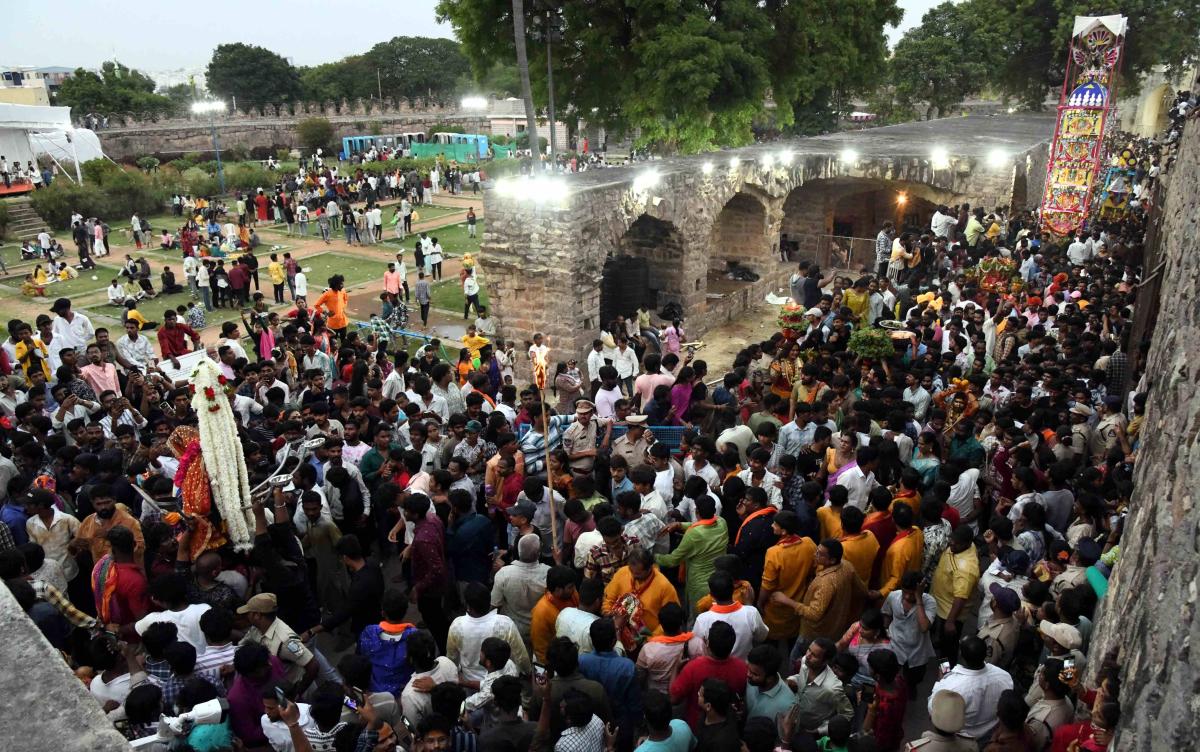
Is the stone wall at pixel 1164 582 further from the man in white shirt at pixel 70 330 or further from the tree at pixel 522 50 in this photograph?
the tree at pixel 522 50

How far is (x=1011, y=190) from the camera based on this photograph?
1909 centimetres

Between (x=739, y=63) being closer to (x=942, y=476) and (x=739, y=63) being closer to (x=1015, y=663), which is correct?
(x=942, y=476)

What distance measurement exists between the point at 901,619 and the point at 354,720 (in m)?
3.23

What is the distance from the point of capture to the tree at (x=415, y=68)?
7031 cm

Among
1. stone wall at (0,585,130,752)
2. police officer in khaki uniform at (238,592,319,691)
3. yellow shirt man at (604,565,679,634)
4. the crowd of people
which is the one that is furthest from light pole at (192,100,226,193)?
stone wall at (0,585,130,752)

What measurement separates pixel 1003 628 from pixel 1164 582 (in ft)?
5.49

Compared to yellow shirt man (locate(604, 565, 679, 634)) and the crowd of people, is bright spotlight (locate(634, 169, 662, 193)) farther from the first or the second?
yellow shirt man (locate(604, 565, 679, 634))

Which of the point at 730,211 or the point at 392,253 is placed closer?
the point at 730,211

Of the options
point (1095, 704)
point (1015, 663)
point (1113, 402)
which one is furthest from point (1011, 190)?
point (1095, 704)

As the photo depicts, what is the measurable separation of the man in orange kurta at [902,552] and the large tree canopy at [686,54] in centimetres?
1879

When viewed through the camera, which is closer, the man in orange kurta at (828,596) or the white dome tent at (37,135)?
the man in orange kurta at (828,596)

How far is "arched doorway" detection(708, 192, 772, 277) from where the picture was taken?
1977 cm

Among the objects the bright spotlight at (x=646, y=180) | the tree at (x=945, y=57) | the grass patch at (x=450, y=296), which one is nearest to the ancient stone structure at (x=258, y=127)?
the tree at (x=945, y=57)

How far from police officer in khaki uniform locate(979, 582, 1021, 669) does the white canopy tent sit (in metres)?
38.0
